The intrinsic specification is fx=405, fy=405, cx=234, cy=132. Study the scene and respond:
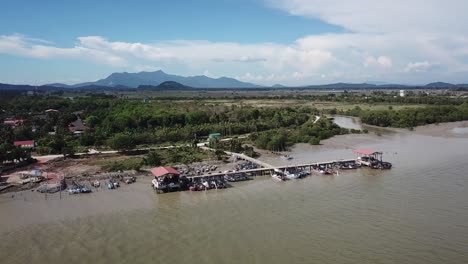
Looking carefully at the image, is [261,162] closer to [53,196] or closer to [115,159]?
[115,159]

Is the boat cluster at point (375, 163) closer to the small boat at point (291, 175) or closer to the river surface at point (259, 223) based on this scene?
the river surface at point (259, 223)

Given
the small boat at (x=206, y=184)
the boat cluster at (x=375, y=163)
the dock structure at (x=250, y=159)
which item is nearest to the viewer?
the small boat at (x=206, y=184)

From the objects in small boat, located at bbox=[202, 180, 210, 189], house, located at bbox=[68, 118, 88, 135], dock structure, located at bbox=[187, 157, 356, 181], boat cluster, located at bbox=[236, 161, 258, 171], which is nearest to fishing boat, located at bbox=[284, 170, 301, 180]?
dock structure, located at bbox=[187, 157, 356, 181]

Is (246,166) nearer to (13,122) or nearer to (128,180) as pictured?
(128,180)

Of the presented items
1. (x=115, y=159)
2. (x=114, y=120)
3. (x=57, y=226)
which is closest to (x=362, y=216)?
(x=57, y=226)

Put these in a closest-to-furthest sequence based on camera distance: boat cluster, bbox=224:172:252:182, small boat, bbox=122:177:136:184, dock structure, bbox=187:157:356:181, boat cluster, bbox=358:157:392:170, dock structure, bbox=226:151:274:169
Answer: small boat, bbox=122:177:136:184, boat cluster, bbox=224:172:252:182, dock structure, bbox=187:157:356:181, boat cluster, bbox=358:157:392:170, dock structure, bbox=226:151:274:169

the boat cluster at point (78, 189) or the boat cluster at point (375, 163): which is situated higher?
the boat cluster at point (375, 163)

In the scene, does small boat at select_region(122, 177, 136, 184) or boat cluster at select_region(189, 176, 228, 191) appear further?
small boat at select_region(122, 177, 136, 184)

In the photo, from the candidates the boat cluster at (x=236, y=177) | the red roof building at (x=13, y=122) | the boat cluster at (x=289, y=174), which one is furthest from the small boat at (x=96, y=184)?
the red roof building at (x=13, y=122)

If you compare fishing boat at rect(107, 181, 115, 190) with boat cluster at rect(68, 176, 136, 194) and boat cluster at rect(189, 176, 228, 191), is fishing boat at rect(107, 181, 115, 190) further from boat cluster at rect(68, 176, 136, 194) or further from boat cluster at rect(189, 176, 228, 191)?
boat cluster at rect(189, 176, 228, 191)
